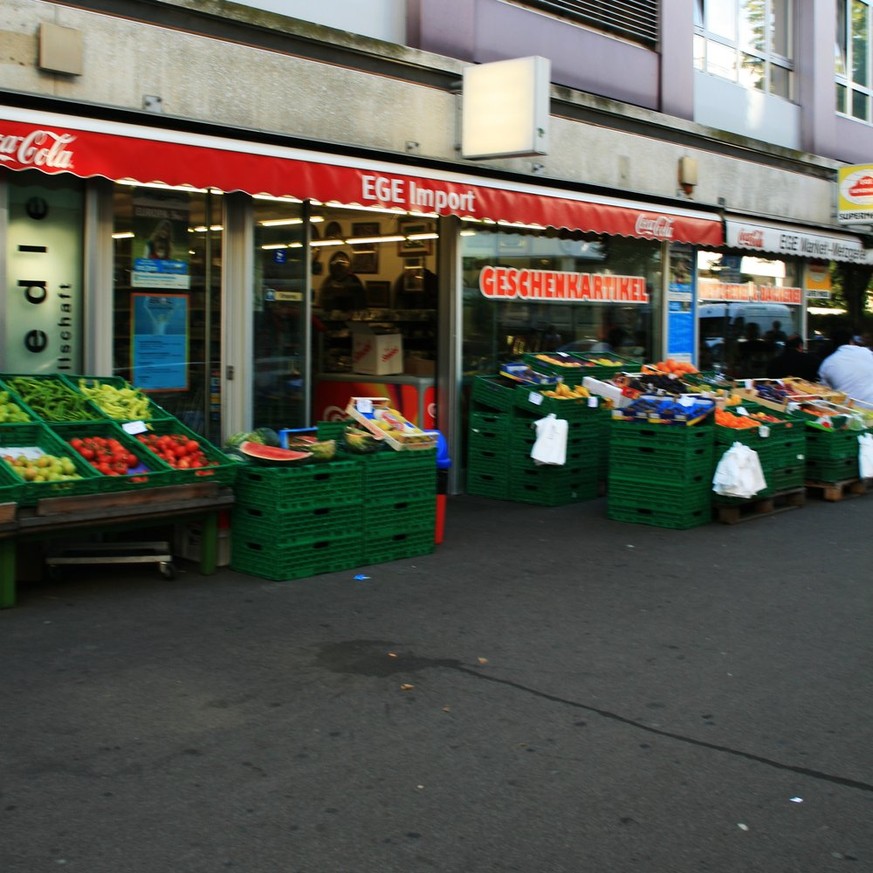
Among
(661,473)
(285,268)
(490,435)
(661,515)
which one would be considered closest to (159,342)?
(285,268)

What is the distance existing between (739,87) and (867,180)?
287 centimetres

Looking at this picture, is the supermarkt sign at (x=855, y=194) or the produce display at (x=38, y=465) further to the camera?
the supermarkt sign at (x=855, y=194)

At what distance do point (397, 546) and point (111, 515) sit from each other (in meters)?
2.35

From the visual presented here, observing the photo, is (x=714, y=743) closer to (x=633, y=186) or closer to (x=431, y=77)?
(x=431, y=77)

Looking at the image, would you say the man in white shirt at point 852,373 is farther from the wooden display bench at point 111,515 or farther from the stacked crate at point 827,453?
the wooden display bench at point 111,515

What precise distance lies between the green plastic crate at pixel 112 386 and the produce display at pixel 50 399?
0.08 meters

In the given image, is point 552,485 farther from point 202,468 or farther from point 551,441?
point 202,468

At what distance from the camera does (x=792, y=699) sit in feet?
18.3

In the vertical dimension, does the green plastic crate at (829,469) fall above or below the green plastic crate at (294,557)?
above

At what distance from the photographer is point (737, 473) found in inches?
395

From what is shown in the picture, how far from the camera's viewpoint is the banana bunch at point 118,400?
7.93 metres

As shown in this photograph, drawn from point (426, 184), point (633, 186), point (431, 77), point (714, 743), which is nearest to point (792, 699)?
point (714, 743)

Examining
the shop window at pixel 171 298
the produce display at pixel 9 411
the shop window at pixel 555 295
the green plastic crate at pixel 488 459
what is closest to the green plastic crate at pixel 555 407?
the green plastic crate at pixel 488 459

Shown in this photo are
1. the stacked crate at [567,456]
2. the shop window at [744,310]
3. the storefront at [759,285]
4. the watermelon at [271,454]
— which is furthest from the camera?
the shop window at [744,310]
